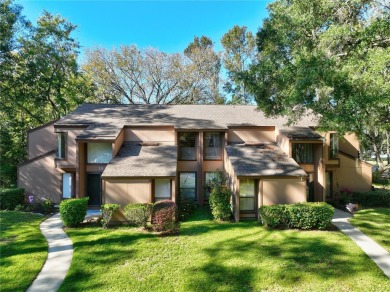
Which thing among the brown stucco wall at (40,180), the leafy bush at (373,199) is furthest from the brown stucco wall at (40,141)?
the leafy bush at (373,199)

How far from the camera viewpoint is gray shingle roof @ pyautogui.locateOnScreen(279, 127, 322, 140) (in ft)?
51.2

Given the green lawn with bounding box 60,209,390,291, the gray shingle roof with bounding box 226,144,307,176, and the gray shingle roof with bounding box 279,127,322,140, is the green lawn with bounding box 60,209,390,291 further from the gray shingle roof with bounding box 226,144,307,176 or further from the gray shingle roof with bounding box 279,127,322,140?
the gray shingle roof with bounding box 279,127,322,140

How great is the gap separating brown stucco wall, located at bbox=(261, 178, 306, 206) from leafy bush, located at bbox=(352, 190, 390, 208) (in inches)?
250

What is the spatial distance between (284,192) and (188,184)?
6694 millimetres

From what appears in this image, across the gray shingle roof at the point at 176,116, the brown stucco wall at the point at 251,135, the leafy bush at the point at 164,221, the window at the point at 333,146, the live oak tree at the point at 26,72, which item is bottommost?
the leafy bush at the point at 164,221

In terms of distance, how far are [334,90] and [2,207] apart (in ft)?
69.3

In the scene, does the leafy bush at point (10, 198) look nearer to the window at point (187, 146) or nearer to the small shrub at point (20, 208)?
the small shrub at point (20, 208)

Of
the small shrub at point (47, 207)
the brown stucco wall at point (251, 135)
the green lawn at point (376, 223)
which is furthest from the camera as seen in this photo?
the brown stucco wall at point (251, 135)

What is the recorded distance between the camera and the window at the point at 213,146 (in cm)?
1727

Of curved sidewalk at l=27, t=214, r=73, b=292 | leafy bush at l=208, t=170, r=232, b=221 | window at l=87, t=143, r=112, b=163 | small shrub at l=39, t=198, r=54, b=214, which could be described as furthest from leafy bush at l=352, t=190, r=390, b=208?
small shrub at l=39, t=198, r=54, b=214

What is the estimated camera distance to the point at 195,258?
28.5ft

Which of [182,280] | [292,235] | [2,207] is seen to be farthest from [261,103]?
[2,207]

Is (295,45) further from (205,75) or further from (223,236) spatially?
(205,75)

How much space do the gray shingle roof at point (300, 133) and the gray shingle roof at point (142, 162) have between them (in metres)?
8.00
